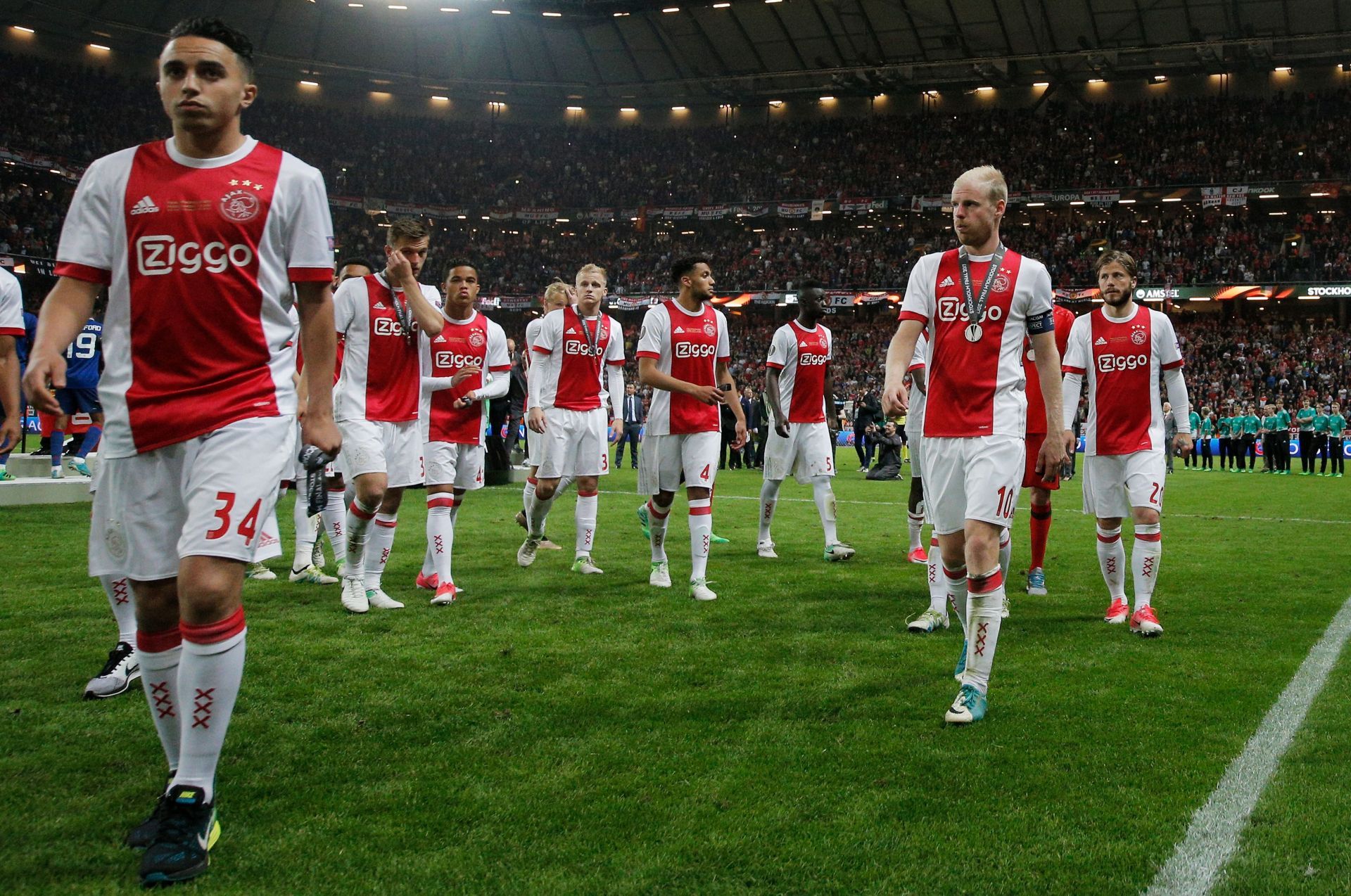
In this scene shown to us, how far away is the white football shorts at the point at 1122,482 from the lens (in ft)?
20.8

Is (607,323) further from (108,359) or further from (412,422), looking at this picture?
(108,359)

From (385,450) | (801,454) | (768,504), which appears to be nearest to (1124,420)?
(801,454)

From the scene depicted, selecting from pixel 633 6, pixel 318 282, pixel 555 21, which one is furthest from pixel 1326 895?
pixel 555 21

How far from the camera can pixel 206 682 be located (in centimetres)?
286

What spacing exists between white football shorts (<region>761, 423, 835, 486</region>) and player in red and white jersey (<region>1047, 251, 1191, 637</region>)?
281 cm

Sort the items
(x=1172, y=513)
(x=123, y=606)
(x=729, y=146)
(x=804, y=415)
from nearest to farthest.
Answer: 1. (x=123, y=606)
2. (x=804, y=415)
3. (x=1172, y=513)
4. (x=729, y=146)

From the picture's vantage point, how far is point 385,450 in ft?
22.0

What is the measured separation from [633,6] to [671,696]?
4589 cm

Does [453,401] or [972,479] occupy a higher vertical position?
[453,401]

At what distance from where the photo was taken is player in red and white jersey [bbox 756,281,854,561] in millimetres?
9227

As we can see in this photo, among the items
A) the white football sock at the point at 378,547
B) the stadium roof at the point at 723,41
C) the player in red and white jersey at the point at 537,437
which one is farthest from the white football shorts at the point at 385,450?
the stadium roof at the point at 723,41

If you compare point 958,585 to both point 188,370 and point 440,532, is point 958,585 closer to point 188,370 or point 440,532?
point 188,370

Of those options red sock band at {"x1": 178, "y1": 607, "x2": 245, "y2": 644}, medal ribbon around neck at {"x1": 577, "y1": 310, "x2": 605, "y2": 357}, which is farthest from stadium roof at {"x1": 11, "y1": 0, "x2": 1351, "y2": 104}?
red sock band at {"x1": 178, "y1": 607, "x2": 245, "y2": 644}

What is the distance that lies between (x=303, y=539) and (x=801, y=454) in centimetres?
439
